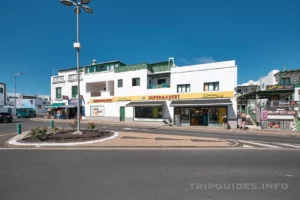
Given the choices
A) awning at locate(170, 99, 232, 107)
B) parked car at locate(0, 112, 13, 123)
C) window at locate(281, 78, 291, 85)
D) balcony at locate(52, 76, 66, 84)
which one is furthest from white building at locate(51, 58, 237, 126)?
window at locate(281, 78, 291, 85)

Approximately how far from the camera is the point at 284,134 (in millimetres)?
13844

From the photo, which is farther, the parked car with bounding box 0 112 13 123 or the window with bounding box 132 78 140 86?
the window with bounding box 132 78 140 86

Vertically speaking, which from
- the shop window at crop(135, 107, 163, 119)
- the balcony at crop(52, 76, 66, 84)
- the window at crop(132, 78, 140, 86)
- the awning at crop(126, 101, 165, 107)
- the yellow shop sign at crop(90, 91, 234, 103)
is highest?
the balcony at crop(52, 76, 66, 84)

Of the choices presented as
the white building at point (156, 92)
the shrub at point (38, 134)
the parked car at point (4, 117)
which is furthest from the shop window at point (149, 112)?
the parked car at point (4, 117)

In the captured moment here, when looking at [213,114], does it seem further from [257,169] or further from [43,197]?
→ [43,197]

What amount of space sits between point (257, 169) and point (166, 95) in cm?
1632

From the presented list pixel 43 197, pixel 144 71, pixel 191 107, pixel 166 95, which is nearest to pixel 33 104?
pixel 144 71

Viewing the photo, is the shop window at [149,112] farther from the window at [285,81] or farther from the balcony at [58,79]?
the window at [285,81]

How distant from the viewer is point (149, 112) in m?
22.5

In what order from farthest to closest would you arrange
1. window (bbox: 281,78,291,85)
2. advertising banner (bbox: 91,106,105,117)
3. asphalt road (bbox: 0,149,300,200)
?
1. window (bbox: 281,78,291,85)
2. advertising banner (bbox: 91,106,105,117)
3. asphalt road (bbox: 0,149,300,200)

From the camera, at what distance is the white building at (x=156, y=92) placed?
728 inches

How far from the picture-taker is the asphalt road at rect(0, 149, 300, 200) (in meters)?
3.69

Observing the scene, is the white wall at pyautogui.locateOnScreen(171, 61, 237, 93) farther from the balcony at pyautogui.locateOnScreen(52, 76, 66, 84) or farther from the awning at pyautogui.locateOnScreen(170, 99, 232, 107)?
the balcony at pyautogui.locateOnScreen(52, 76, 66, 84)

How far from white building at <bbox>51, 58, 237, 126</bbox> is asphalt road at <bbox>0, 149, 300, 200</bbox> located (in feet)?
40.1
